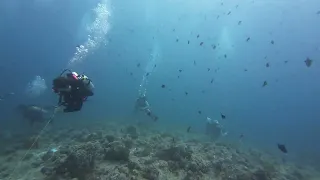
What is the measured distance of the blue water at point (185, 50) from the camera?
7400cm

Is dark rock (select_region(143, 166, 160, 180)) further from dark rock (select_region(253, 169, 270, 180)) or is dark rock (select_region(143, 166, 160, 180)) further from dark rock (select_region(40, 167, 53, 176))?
dark rock (select_region(253, 169, 270, 180))

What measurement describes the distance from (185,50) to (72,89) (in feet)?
450

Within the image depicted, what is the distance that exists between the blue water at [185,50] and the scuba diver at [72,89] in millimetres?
44878

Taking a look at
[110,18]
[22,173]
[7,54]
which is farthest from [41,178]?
[7,54]

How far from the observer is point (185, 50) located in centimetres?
14262

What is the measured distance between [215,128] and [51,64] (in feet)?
392

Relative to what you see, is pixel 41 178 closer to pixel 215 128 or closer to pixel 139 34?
pixel 215 128

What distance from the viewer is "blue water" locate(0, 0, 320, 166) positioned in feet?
243

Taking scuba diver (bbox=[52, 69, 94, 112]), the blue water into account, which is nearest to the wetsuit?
scuba diver (bbox=[52, 69, 94, 112])

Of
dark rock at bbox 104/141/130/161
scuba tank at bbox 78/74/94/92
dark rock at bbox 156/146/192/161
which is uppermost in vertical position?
scuba tank at bbox 78/74/94/92

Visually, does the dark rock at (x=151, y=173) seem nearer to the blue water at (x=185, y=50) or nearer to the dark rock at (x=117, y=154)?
the dark rock at (x=117, y=154)

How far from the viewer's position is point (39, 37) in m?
120

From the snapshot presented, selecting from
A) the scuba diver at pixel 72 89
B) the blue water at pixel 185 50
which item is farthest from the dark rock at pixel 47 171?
the blue water at pixel 185 50

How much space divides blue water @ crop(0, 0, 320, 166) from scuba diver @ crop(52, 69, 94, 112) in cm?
4488
